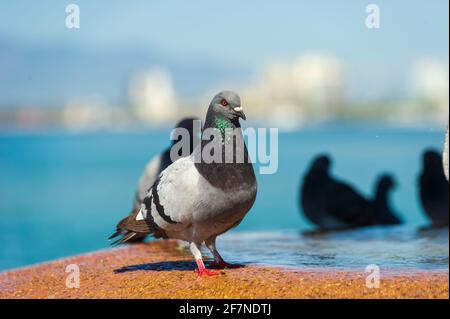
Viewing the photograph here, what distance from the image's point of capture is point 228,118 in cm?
613

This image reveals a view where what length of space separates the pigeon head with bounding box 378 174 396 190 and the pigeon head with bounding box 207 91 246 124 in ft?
28.0

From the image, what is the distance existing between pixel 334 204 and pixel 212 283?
7.01 meters

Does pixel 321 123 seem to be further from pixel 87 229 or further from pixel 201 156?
pixel 201 156

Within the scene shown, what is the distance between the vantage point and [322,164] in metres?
13.7

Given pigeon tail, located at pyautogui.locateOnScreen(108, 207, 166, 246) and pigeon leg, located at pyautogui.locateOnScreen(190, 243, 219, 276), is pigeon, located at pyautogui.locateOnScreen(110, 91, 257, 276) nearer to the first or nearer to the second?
pigeon leg, located at pyautogui.locateOnScreen(190, 243, 219, 276)

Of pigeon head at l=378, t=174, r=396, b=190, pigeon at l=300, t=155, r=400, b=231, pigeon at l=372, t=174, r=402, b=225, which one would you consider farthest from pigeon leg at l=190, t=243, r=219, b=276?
pigeon head at l=378, t=174, r=396, b=190

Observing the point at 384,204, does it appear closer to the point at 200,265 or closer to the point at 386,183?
the point at 386,183

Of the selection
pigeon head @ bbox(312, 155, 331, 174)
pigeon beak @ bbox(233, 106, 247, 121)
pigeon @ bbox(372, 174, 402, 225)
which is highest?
pigeon beak @ bbox(233, 106, 247, 121)

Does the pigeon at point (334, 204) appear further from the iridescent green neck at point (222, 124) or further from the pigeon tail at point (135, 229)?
the iridescent green neck at point (222, 124)

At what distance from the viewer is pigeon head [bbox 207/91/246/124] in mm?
6093

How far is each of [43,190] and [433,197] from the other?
127 ft

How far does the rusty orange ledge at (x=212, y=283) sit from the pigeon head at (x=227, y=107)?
3.92ft

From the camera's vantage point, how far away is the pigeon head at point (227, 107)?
240 inches
